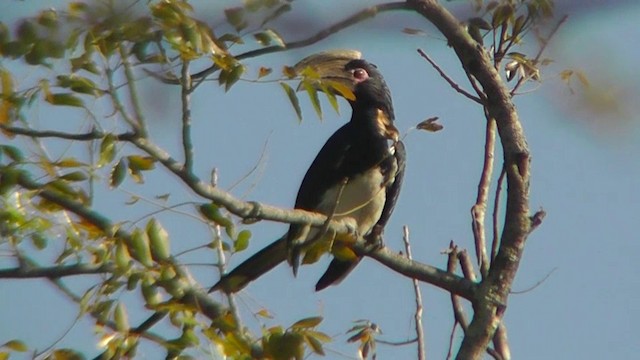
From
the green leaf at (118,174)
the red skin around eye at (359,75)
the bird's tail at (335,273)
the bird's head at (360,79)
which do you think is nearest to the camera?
the green leaf at (118,174)

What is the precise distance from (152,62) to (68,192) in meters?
0.36

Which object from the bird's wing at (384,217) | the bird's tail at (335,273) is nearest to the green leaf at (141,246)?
the bird's wing at (384,217)

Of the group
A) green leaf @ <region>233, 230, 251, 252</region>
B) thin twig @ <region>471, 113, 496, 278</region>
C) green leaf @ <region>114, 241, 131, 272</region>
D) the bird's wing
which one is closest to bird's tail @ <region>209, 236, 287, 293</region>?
the bird's wing

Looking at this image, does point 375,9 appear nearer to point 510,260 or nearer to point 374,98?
point 510,260

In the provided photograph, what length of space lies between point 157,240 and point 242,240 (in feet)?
0.90

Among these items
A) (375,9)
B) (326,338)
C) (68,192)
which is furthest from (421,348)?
(375,9)

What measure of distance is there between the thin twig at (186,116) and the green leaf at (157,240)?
152mm

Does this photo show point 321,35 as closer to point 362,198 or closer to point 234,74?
point 234,74

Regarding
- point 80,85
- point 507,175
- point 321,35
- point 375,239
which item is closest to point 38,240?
point 80,85

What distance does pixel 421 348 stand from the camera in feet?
8.23

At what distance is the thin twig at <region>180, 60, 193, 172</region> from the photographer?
2.06 m

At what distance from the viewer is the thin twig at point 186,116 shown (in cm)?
206

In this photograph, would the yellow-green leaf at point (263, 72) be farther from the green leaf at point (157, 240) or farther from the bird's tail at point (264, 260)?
the bird's tail at point (264, 260)

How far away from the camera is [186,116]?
210 cm
